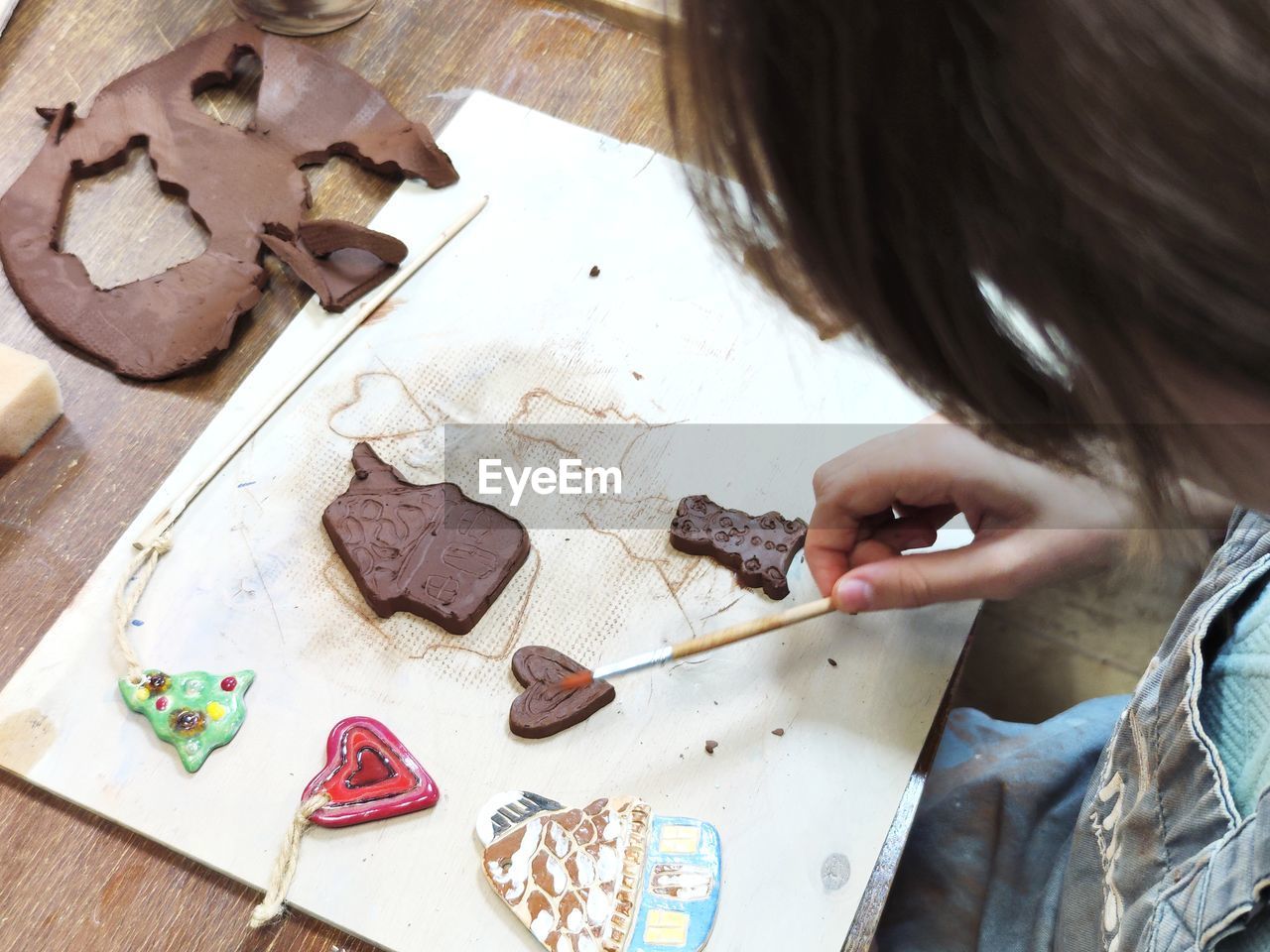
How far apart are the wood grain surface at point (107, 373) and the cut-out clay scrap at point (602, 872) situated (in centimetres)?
13

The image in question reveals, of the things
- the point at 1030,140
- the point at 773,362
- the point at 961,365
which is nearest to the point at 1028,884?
the point at 773,362

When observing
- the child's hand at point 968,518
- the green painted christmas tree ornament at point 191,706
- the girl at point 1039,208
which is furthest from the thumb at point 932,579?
the green painted christmas tree ornament at point 191,706

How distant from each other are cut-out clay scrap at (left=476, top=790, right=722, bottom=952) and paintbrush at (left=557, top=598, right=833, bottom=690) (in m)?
0.10

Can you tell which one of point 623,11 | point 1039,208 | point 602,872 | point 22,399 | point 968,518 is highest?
point 1039,208

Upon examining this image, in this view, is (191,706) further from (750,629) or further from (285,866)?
(750,629)

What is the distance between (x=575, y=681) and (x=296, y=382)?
0.42 meters

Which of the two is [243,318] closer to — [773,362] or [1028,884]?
[773,362]

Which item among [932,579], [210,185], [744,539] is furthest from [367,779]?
[210,185]

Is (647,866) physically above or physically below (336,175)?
below

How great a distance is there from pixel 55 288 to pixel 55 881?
57 centimetres

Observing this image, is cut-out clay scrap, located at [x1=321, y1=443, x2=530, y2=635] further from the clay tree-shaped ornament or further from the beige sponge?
the beige sponge

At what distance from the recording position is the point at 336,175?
1219 mm

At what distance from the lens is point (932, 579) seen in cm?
90

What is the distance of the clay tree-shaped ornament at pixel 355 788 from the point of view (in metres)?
0.84
